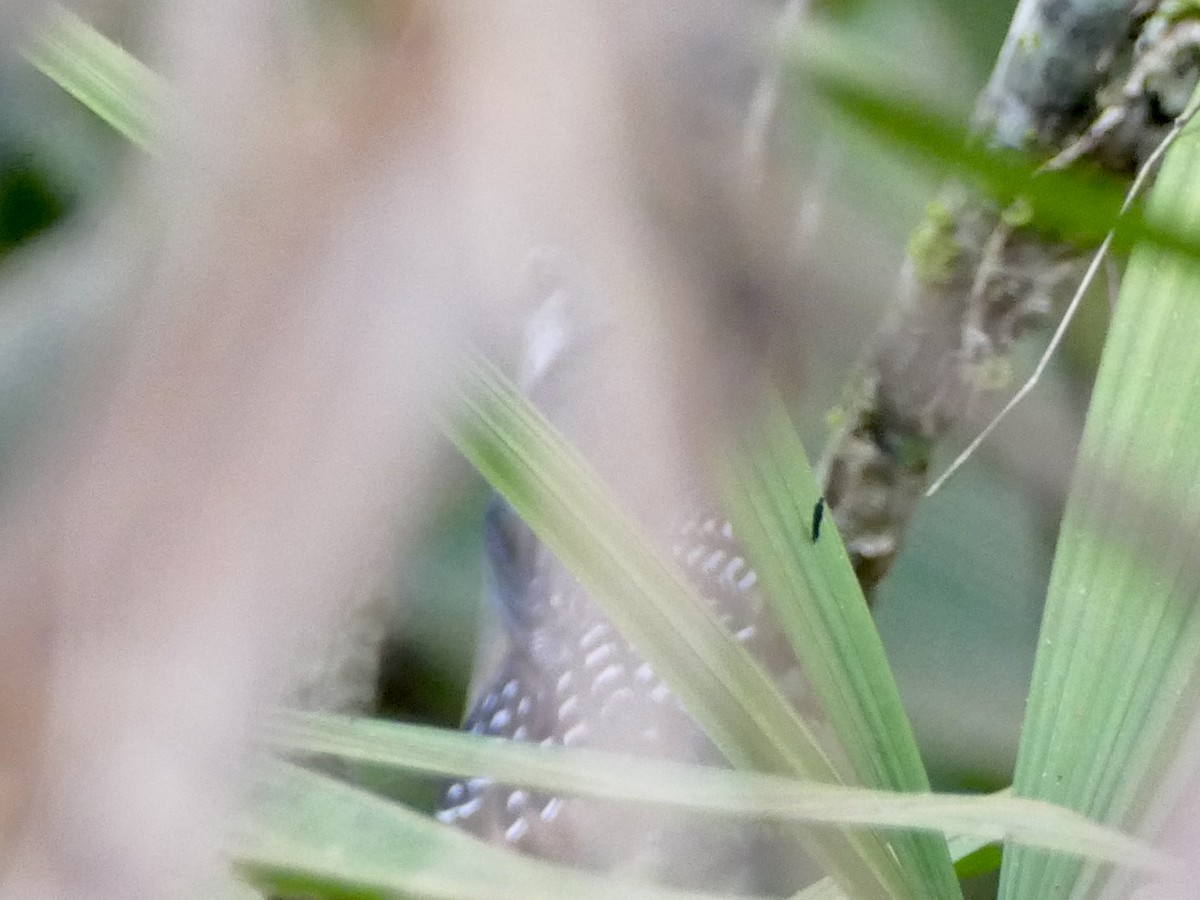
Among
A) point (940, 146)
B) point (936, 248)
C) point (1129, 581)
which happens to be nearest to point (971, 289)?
point (936, 248)

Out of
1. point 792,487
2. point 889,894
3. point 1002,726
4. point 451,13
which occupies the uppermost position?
point 451,13

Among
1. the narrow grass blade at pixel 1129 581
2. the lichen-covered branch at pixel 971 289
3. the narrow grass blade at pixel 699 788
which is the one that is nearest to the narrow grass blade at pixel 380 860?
the narrow grass blade at pixel 699 788

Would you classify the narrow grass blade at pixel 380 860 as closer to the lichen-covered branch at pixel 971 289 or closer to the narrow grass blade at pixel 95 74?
the narrow grass blade at pixel 95 74

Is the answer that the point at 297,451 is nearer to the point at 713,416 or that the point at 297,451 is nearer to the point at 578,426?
the point at 713,416

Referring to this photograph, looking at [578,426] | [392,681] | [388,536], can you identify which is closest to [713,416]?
[388,536]

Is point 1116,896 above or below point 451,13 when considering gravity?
below

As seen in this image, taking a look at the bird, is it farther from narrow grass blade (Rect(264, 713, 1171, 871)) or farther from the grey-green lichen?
the grey-green lichen

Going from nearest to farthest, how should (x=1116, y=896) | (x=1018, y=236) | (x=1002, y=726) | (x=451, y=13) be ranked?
(x=451, y=13)
(x=1116, y=896)
(x=1018, y=236)
(x=1002, y=726)

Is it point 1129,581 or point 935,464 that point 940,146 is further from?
point 935,464
